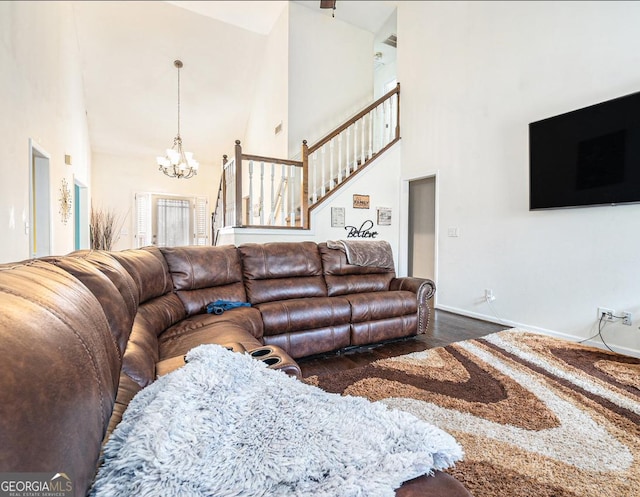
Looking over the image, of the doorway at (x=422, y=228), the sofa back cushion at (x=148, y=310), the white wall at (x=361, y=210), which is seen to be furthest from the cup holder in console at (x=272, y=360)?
the doorway at (x=422, y=228)

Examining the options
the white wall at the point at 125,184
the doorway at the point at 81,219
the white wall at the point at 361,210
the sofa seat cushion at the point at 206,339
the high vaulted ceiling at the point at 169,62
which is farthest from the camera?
the white wall at the point at 125,184

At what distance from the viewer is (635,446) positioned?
4.67 feet

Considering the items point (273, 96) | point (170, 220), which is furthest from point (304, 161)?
point (170, 220)

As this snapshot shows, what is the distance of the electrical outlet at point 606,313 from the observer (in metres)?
2.63

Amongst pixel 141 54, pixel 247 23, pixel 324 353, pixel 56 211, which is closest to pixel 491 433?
pixel 324 353

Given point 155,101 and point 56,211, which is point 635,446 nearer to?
point 56,211

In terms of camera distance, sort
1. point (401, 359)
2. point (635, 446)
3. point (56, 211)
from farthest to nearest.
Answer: point (56, 211) → point (401, 359) → point (635, 446)

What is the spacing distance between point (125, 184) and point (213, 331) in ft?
24.9

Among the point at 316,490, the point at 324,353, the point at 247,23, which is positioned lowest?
the point at 324,353

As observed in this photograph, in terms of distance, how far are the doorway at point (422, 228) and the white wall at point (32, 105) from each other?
4884mm

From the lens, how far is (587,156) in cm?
272

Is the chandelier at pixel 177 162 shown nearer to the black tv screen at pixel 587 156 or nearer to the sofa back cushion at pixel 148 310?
the sofa back cushion at pixel 148 310

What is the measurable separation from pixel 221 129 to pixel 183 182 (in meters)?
1.88

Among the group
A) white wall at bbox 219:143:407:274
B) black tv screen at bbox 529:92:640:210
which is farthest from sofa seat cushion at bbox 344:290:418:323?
black tv screen at bbox 529:92:640:210
